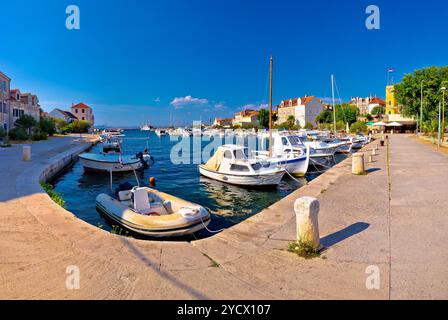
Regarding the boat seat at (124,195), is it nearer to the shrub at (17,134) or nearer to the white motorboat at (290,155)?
the white motorboat at (290,155)

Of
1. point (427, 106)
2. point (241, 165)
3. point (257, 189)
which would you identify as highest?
point (427, 106)

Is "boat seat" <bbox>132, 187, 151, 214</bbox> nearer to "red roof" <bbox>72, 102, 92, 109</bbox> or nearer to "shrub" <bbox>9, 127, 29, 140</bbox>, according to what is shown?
"shrub" <bbox>9, 127, 29, 140</bbox>

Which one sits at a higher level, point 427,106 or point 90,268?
point 427,106

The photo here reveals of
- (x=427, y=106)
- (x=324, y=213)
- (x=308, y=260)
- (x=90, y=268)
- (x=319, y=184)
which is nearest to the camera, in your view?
(x=90, y=268)

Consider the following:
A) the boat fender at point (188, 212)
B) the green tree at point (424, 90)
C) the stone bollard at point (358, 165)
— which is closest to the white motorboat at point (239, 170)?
the stone bollard at point (358, 165)

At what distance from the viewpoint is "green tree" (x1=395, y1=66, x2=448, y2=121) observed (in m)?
59.4

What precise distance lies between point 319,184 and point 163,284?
33.4ft

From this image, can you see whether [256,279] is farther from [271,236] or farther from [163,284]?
[271,236]

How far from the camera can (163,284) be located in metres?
4.44

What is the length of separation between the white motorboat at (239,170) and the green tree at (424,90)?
53710mm

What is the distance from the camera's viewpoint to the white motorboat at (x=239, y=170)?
1781 centimetres

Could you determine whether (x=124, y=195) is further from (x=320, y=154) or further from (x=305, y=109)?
(x=305, y=109)
